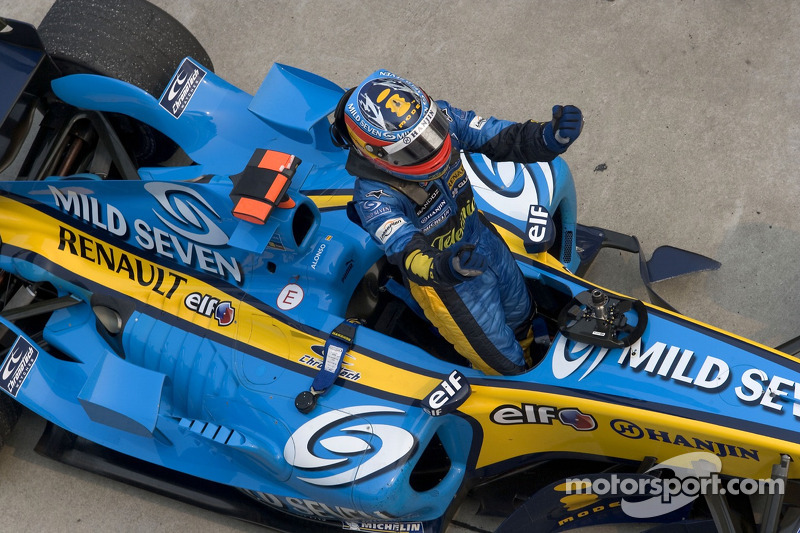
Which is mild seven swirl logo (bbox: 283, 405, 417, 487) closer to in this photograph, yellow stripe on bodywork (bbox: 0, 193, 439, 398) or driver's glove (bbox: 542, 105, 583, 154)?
yellow stripe on bodywork (bbox: 0, 193, 439, 398)

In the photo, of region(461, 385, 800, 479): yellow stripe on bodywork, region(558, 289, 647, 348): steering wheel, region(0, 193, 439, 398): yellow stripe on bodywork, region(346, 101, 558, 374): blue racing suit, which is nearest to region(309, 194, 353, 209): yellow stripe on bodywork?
region(0, 193, 439, 398): yellow stripe on bodywork

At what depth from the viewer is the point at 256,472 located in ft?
12.8

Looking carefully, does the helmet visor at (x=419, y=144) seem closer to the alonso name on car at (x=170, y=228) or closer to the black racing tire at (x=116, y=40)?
the alonso name on car at (x=170, y=228)

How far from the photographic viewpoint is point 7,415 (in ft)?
15.1

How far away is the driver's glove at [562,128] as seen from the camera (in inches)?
129

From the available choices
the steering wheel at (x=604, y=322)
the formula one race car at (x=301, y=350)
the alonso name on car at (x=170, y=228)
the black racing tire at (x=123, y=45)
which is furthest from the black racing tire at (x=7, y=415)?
the steering wheel at (x=604, y=322)

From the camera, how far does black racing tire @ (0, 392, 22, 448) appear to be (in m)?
4.55

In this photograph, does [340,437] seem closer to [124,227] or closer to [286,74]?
[124,227]

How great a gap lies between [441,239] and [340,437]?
99cm

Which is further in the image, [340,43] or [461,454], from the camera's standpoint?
[340,43]

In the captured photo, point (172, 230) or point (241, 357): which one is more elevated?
point (172, 230)

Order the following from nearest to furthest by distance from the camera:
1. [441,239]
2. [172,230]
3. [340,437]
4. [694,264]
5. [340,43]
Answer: [441,239] → [340,437] → [172,230] → [694,264] → [340,43]

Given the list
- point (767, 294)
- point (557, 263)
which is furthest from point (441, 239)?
point (767, 294)

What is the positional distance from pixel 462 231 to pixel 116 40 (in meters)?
2.39
